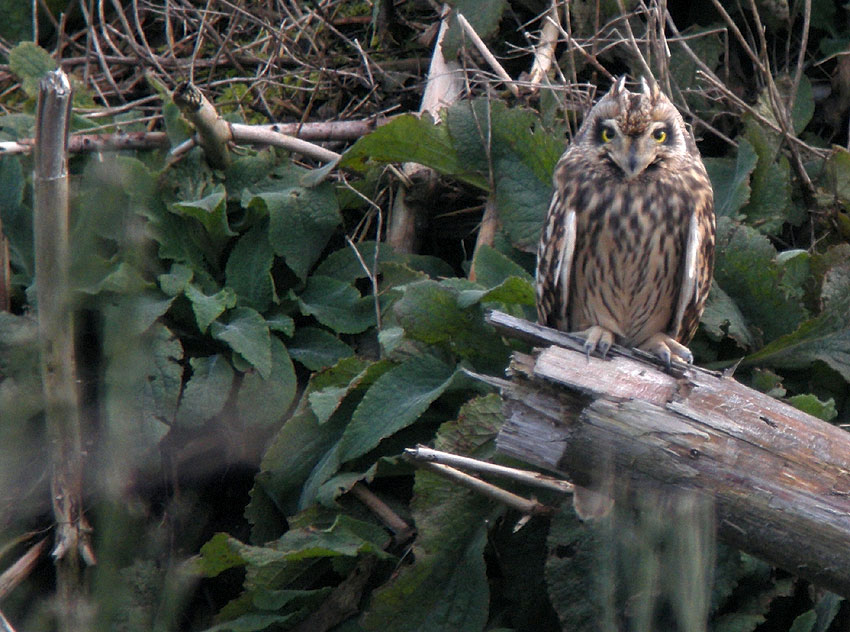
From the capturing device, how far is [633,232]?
321 cm

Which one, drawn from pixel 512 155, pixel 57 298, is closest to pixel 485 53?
pixel 512 155

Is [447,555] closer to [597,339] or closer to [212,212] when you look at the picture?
[597,339]

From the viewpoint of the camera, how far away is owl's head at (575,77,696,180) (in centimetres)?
313

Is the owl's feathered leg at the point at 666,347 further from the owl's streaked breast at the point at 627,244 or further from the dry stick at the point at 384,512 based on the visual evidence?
the dry stick at the point at 384,512

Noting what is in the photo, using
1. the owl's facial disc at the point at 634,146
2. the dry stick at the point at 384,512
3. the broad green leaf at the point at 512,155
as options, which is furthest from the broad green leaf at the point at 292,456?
the owl's facial disc at the point at 634,146

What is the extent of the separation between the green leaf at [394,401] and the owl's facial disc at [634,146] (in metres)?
0.92

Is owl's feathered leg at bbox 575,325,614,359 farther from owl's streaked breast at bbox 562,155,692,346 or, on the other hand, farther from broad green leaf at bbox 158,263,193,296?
broad green leaf at bbox 158,263,193,296

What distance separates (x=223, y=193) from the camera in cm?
396

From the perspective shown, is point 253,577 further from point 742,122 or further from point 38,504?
point 742,122

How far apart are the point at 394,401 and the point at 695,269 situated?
1.10 m

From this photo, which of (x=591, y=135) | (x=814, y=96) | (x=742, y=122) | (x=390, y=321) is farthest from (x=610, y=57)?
(x=390, y=321)

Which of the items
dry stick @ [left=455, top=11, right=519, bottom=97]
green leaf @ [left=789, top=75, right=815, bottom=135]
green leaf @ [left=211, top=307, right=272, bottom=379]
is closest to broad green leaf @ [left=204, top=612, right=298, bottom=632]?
green leaf @ [left=211, top=307, right=272, bottom=379]

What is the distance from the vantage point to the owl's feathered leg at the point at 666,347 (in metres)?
3.08

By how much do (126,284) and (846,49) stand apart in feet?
14.2
